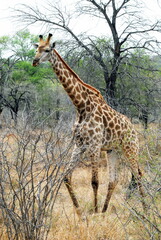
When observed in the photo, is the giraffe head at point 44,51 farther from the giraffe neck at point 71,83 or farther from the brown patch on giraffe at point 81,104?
the brown patch on giraffe at point 81,104

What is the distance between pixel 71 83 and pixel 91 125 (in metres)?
0.68

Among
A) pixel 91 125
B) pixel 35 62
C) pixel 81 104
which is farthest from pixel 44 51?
pixel 91 125

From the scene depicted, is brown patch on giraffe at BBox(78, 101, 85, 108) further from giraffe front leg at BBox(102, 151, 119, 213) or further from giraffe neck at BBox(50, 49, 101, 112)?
giraffe front leg at BBox(102, 151, 119, 213)

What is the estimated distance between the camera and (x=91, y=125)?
470 cm

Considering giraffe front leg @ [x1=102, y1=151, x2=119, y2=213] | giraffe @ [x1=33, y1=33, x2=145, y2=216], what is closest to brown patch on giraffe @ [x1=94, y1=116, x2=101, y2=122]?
giraffe @ [x1=33, y1=33, x2=145, y2=216]

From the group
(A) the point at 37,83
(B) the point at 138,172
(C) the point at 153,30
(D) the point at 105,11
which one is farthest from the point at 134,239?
(A) the point at 37,83

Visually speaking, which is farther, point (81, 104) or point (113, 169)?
point (113, 169)

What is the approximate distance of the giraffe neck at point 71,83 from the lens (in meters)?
4.42

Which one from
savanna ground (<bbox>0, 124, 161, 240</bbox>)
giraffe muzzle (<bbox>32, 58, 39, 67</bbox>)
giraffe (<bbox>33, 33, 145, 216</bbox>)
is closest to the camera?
savanna ground (<bbox>0, 124, 161, 240</bbox>)

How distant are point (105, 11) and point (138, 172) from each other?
15.6 ft

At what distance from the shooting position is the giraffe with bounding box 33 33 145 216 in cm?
434

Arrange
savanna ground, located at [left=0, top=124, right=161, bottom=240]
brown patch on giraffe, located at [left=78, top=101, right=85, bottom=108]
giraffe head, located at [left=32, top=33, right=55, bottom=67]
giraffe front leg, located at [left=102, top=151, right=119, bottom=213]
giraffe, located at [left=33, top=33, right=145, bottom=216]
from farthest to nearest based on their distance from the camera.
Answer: giraffe front leg, located at [left=102, top=151, right=119, bottom=213] < brown patch on giraffe, located at [left=78, top=101, right=85, bottom=108] < giraffe, located at [left=33, top=33, right=145, bottom=216] < giraffe head, located at [left=32, top=33, right=55, bottom=67] < savanna ground, located at [left=0, top=124, right=161, bottom=240]

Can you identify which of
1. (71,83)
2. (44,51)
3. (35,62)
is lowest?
(71,83)

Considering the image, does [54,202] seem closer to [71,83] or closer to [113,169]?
[71,83]
